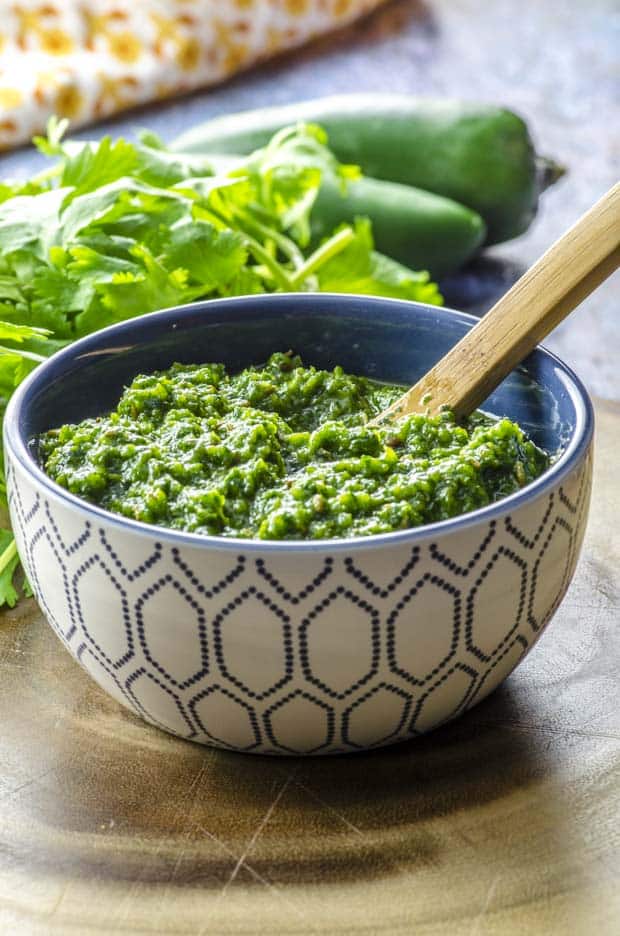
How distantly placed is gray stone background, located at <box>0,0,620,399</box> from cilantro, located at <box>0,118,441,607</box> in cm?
85

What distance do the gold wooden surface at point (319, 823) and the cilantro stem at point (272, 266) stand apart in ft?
3.01

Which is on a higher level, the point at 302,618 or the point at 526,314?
the point at 526,314

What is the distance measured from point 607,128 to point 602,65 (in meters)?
0.73

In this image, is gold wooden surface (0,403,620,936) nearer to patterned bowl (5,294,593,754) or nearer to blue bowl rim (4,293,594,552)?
patterned bowl (5,294,593,754)

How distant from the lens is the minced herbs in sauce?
1279 mm

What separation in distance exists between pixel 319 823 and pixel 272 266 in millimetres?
1160

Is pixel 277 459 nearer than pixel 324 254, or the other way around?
pixel 277 459

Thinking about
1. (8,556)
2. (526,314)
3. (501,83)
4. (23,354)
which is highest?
(526,314)

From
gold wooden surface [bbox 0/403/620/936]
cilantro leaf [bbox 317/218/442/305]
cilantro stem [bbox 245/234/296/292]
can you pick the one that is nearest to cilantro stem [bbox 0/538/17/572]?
gold wooden surface [bbox 0/403/620/936]

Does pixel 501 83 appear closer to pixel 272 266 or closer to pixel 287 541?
pixel 272 266

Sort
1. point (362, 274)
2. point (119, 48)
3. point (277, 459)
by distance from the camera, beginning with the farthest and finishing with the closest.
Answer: point (119, 48), point (362, 274), point (277, 459)

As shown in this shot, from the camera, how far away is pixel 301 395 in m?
1.57

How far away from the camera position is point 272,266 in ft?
7.14

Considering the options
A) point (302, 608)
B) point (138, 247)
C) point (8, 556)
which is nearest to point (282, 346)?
point (138, 247)
